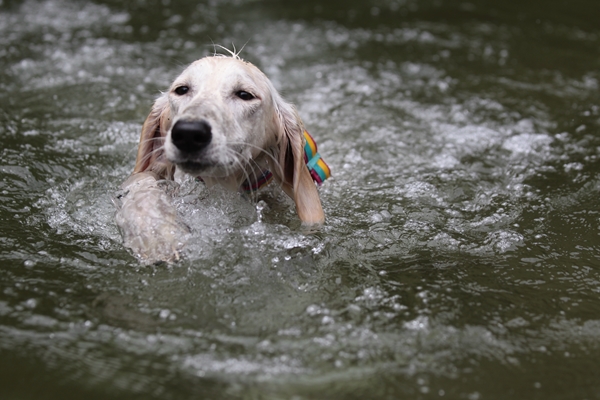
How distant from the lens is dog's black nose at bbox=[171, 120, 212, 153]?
10.4 feet

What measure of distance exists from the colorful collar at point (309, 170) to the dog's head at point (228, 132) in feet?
0.19

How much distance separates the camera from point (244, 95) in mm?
3670

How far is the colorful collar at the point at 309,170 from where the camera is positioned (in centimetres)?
398

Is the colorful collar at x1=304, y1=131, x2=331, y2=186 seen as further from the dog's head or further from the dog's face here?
the dog's face

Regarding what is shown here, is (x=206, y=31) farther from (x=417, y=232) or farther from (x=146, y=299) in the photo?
(x=146, y=299)

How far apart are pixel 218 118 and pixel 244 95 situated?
0.39 metres

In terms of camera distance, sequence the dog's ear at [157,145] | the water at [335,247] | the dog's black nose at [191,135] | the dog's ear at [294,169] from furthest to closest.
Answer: the dog's ear at [157,145]
the dog's ear at [294,169]
the dog's black nose at [191,135]
the water at [335,247]

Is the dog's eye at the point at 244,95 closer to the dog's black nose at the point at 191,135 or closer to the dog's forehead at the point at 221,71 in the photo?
the dog's forehead at the point at 221,71

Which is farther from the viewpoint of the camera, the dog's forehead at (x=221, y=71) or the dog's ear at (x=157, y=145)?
the dog's ear at (x=157, y=145)

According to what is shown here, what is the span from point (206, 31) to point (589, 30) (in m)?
5.37

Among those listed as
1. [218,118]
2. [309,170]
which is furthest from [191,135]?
[309,170]

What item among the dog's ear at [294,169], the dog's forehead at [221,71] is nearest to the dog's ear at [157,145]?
the dog's forehead at [221,71]

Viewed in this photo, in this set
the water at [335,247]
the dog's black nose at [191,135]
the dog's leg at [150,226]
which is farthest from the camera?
the dog's leg at [150,226]

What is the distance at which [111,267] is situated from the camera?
327 cm
